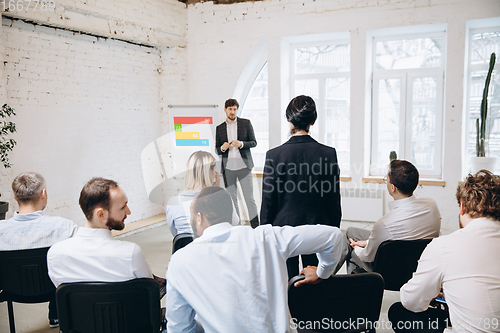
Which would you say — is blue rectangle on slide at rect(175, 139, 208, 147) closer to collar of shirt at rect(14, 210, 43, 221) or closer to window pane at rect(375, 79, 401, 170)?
window pane at rect(375, 79, 401, 170)

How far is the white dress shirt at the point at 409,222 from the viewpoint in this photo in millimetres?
2365

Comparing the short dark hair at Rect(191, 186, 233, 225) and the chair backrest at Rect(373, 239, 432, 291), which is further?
the chair backrest at Rect(373, 239, 432, 291)

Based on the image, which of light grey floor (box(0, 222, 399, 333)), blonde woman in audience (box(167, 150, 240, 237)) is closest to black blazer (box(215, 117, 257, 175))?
light grey floor (box(0, 222, 399, 333))

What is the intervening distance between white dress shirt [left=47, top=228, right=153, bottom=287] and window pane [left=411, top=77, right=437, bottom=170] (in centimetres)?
465

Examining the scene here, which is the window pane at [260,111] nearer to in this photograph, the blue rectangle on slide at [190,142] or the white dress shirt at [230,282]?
the blue rectangle on slide at [190,142]

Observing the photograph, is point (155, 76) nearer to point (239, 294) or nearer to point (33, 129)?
point (33, 129)

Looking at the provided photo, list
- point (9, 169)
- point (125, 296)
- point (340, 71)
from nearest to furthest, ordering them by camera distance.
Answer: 1. point (125, 296)
2. point (9, 169)
3. point (340, 71)

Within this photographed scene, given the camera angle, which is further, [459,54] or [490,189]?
[459,54]

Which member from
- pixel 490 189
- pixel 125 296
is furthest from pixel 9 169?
pixel 490 189

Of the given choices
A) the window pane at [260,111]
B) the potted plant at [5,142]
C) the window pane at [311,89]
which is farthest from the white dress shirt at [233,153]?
the potted plant at [5,142]

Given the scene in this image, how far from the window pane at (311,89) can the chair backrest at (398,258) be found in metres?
3.76

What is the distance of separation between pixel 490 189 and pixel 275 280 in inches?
34.5

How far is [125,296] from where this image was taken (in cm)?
163

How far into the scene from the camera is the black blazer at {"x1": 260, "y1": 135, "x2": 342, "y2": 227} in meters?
2.22
